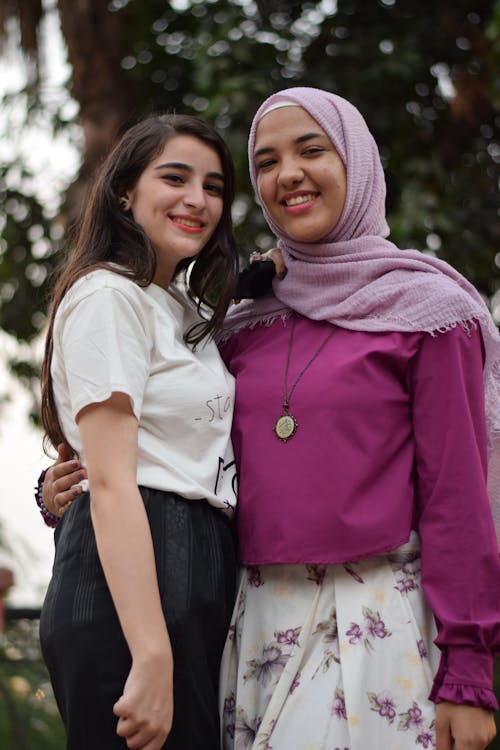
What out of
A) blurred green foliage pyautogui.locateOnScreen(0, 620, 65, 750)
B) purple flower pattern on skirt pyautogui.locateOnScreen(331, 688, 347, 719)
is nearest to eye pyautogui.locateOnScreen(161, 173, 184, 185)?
A: purple flower pattern on skirt pyautogui.locateOnScreen(331, 688, 347, 719)

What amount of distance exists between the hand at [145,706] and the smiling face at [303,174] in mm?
949

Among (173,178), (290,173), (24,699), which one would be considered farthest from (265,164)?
(24,699)

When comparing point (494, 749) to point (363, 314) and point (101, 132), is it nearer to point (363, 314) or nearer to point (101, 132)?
point (363, 314)

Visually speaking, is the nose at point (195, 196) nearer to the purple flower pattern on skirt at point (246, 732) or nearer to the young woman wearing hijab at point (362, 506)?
the young woman wearing hijab at point (362, 506)

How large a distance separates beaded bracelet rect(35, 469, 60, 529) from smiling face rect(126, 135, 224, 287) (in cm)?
50

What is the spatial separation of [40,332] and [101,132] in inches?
49.4

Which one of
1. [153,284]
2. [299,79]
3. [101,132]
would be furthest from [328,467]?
[101,132]

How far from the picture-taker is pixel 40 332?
602 centimetres

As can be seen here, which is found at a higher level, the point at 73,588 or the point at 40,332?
the point at 73,588

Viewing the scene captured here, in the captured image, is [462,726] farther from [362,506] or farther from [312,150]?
[312,150]

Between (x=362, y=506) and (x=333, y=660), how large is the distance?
0.29 metres

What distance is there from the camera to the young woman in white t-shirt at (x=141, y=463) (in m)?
1.79

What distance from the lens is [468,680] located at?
1.84m

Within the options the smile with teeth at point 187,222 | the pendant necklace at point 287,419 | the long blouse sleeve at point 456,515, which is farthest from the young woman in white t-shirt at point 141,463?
the long blouse sleeve at point 456,515
